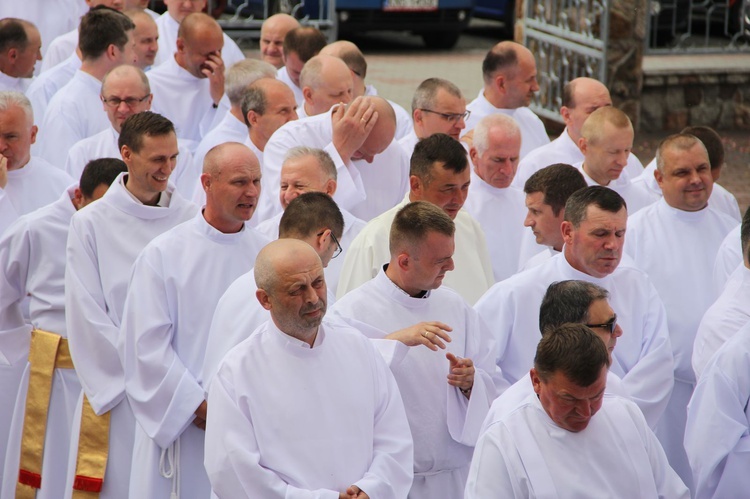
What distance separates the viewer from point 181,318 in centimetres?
515

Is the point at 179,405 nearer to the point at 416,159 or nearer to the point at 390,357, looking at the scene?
the point at 390,357

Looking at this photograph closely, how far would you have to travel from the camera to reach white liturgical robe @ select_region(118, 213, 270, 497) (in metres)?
5.03

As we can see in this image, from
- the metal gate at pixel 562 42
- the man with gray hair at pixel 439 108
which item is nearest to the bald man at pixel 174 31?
the man with gray hair at pixel 439 108

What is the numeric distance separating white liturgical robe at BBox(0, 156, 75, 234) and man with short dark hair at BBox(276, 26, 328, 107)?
2061 millimetres

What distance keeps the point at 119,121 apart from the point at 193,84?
1.72m

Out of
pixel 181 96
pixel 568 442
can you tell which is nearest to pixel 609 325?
pixel 568 442

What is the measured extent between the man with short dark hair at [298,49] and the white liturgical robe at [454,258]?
2.67m

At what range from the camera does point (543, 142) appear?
8.34 m

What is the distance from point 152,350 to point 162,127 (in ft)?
3.39

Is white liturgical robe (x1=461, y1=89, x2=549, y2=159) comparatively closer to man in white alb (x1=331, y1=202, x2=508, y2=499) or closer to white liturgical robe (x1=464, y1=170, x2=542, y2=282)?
white liturgical robe (x1=464, y1=170, x2=542, y2=282)

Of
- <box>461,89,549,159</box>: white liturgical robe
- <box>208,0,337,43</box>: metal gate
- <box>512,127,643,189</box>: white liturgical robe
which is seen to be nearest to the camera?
<box>512,127,643,189</box>: white liturgical robe

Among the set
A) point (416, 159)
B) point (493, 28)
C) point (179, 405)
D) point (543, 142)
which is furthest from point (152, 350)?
point (493, 28)

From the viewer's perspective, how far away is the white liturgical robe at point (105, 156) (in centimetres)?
696

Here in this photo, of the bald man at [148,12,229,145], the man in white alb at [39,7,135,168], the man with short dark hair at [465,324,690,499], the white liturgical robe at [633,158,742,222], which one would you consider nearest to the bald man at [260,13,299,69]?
the bald man at [148,12,229,145]
